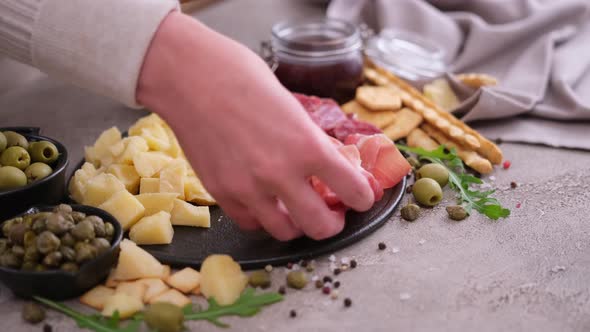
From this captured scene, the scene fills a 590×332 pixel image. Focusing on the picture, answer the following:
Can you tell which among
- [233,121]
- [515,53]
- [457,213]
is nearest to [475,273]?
[457,213]

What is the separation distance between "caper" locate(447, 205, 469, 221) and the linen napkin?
0.50m

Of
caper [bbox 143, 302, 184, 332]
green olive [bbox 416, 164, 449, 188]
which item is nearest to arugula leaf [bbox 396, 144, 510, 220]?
green olive [bbox 416, 164, 449, 188]

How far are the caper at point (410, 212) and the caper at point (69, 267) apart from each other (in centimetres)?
71

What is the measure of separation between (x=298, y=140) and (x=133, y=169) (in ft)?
1.93

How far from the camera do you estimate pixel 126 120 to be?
2.00m

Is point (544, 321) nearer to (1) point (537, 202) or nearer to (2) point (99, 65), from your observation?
(1) point (537, 202)

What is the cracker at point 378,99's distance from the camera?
194 cm

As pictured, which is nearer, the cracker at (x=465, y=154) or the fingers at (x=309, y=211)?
the fingers at (x=309, y=211)

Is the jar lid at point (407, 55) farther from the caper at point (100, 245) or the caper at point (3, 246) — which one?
the caper at point (3, 246)

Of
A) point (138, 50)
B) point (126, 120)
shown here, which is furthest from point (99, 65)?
point (126, 120)

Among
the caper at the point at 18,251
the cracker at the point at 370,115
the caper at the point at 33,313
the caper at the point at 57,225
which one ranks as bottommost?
the cracker at the point at 370,115

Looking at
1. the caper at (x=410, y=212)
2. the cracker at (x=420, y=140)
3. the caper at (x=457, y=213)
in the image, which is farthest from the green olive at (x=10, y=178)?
the cracker at (x=420, y=140)

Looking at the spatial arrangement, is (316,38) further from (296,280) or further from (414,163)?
(296,280)

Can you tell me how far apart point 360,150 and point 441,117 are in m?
0.47
